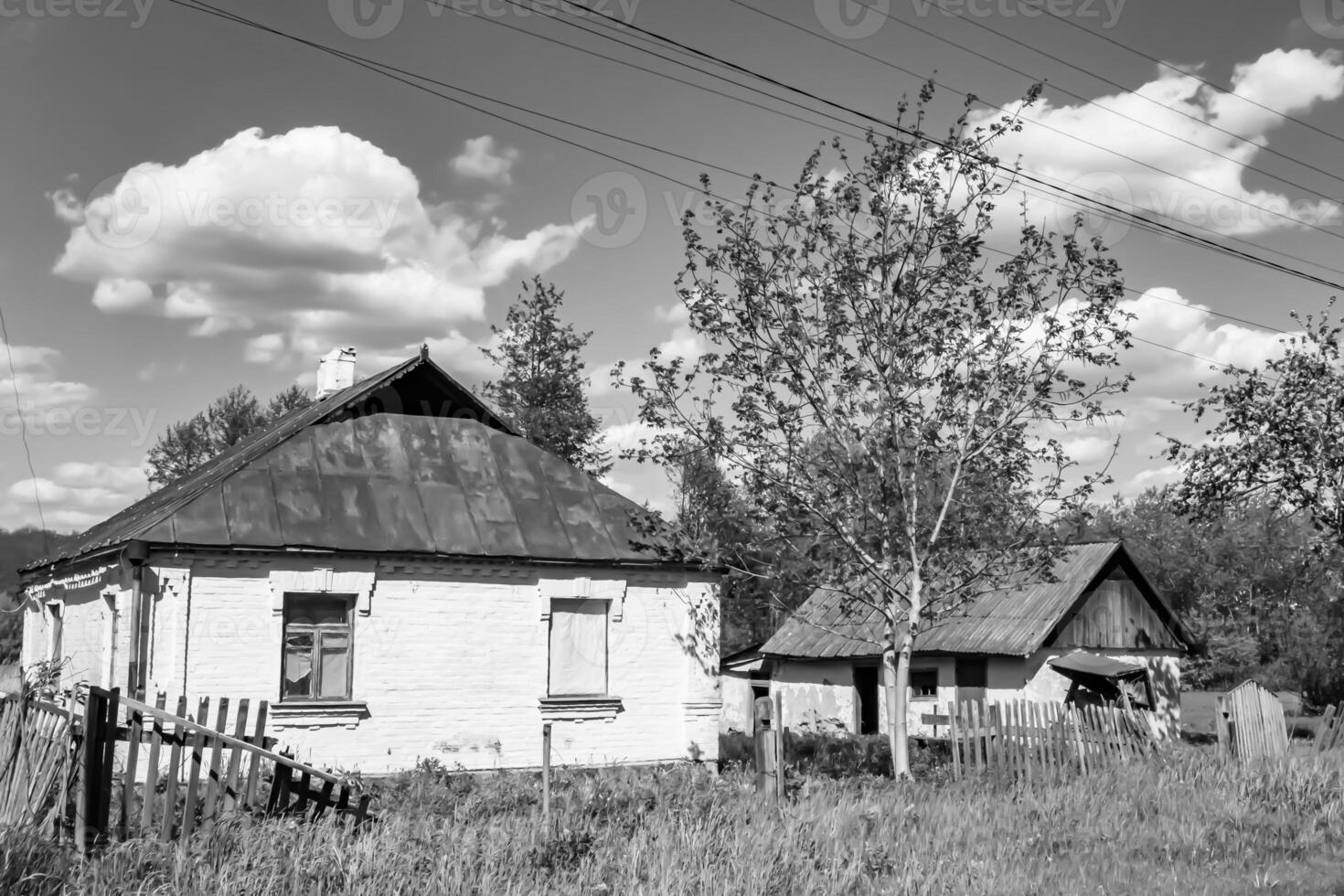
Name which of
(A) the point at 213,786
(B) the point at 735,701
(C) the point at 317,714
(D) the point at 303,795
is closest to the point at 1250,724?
(C) the point at 317,714

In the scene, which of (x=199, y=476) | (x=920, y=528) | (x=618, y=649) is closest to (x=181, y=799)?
(x=618, y=649)

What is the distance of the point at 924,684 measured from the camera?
88.7 feet

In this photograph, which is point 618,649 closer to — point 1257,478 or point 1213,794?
point 1213,794

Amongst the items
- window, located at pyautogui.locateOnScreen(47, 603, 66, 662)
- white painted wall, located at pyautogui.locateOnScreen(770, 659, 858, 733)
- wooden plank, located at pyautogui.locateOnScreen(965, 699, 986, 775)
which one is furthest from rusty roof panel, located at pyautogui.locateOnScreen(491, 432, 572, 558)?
white painted wall, located at pyautogui.locateOnScreen(770, 659, 858, 733)

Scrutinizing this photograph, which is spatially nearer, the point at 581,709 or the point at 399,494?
the point at 581,709

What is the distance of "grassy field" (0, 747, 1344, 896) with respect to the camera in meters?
7.23

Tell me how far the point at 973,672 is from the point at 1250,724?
899 centimetres

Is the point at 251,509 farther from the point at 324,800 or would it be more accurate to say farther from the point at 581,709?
the point at 324,800

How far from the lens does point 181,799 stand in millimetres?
10078

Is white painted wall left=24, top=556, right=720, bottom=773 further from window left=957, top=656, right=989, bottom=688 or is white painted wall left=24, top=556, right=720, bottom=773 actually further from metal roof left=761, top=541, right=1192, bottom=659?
window left=957, top=656, right=989, bottom=688

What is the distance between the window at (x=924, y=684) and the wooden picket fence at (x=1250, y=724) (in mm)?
9832

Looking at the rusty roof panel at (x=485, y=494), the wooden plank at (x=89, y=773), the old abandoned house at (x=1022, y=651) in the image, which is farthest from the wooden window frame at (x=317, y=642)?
the old abandoned house at (x=1022, y=651)

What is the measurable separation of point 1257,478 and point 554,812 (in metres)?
20.2

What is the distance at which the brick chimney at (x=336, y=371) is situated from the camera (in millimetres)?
20766
